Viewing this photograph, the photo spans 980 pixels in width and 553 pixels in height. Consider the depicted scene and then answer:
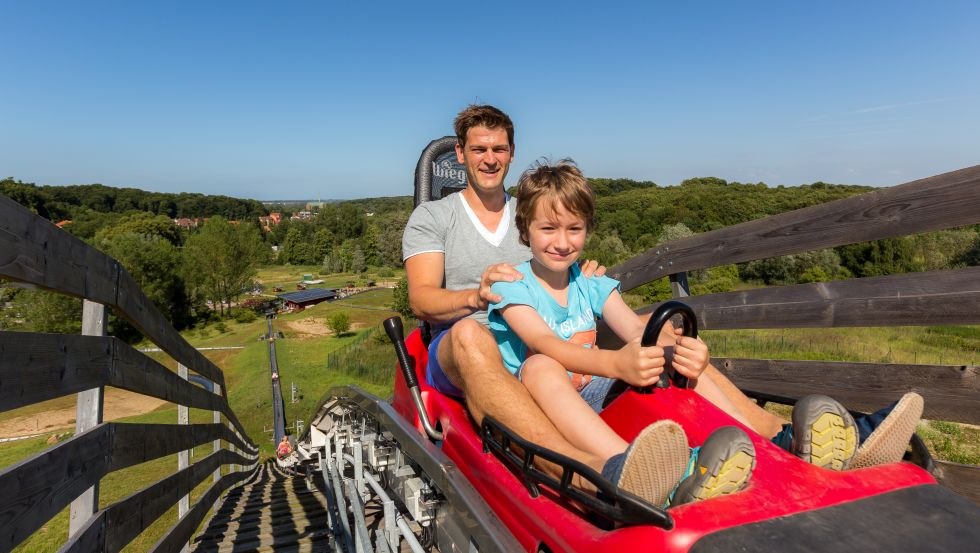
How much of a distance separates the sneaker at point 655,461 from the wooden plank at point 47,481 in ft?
4.30

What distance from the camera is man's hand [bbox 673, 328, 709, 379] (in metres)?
1.79

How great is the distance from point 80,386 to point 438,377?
48.1 inches

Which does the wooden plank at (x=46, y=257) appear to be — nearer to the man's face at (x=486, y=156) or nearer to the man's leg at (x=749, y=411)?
the man's face at (x=486, y=156)

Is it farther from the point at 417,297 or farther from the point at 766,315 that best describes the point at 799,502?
the point at 417,297

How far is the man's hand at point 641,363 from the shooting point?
1710 millimetres

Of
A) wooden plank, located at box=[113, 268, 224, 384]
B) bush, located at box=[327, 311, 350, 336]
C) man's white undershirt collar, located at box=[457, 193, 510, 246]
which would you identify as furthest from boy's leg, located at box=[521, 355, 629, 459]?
bush, located at box=[327, 311, 350, 336]

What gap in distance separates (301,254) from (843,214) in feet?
359

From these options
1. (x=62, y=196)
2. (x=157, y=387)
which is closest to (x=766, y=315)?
(x=157, y=387)

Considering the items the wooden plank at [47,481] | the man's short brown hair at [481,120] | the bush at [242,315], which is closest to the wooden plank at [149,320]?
the wooden plank at [47,481]

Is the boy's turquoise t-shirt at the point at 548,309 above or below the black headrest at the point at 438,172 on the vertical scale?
below

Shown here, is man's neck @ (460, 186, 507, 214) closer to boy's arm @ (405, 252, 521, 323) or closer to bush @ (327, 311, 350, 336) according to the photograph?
boy's arm @ (405, 252, 521, 323)

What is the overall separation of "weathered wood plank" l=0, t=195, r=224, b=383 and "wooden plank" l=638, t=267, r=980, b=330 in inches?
104

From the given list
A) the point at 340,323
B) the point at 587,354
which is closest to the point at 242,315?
the point at 340,323

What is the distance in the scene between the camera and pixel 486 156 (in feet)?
9.44
